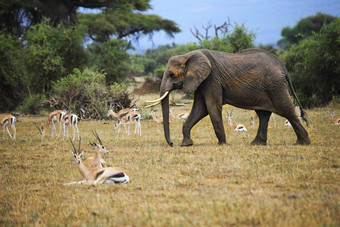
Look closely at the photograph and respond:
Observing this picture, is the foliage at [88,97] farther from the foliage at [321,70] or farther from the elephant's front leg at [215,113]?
the foliage at [321,70]

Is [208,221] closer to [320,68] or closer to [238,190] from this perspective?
[238,190]

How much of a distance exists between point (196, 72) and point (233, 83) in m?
1.14

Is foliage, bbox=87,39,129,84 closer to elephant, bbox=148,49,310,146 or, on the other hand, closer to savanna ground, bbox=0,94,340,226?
savanna ground, bbox=0,94,340,226

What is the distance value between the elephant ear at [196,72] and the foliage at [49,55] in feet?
52.1

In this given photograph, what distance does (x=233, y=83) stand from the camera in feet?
40.0

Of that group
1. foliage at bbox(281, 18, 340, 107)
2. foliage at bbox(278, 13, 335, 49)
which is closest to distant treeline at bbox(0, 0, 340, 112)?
foliage at bbox(281, 18, 340, 107)

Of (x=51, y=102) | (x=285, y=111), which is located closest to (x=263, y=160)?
(x=285, y=111)

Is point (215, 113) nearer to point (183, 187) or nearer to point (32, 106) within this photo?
→ point (183, 187)

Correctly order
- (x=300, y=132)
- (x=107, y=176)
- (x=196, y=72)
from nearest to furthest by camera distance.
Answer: (x=107, y=176), (x=196, y=72), (x=300, y=132)

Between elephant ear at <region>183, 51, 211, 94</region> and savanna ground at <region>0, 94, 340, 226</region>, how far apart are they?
171 centimetres

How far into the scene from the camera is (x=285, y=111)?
39.5 feet

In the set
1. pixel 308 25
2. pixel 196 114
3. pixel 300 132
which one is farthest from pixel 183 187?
pixel 308 25

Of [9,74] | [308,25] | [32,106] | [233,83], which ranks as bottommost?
[32,106]

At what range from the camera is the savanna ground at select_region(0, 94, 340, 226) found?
6102 mm
